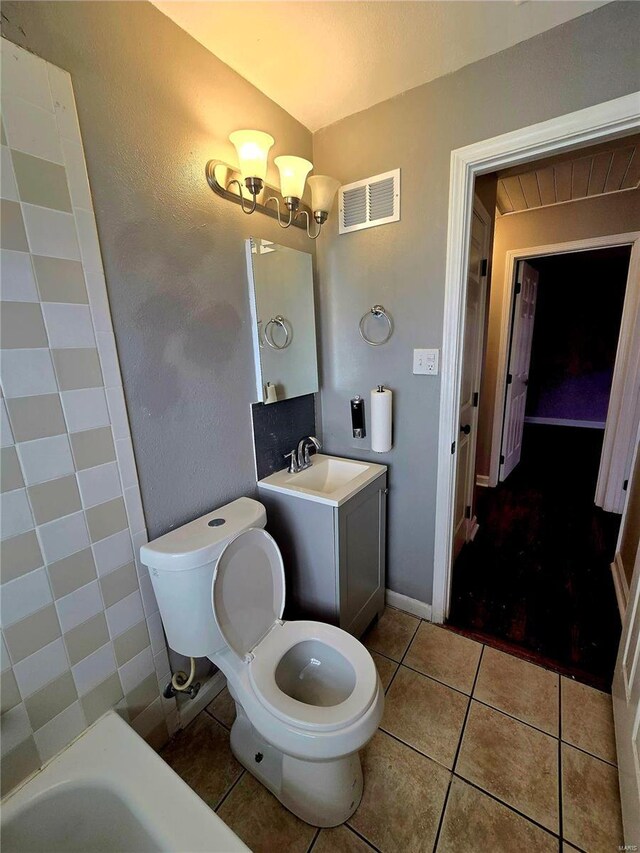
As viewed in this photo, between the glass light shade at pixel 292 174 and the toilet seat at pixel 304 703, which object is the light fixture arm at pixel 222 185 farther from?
the toilet seat at pixel 304 703

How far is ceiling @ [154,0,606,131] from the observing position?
105 cm

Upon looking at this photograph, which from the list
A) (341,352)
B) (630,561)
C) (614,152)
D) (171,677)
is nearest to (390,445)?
(341,352)

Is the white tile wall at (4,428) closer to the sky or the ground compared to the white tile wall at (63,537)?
closer to the sky

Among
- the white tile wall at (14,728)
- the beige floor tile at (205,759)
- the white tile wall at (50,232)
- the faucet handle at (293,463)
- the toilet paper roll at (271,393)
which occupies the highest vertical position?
the white tile wall at (50,232)

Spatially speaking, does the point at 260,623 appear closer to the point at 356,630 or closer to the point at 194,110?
the point at 356,630

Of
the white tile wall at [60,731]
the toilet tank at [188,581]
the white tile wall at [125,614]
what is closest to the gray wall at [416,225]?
the toilet tank at [188,581]

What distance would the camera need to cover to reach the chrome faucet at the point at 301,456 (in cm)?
166

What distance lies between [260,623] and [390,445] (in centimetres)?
93

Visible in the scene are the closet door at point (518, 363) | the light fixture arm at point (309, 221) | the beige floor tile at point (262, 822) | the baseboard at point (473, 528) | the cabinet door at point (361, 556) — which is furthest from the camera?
the closet door at point (518, 363)

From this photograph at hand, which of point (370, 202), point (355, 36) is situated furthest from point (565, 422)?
point (355, 36)

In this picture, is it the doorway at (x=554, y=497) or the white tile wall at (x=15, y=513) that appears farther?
the doorway at (x=554, y=497)

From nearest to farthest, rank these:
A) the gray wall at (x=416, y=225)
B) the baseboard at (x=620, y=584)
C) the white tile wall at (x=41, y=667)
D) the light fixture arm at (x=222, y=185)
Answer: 1. the white tile wall at (x=41, y=667)
2. the gray wall at (x=416, y=225)
3. the light fixture arm at (x=222, y=185)
4. the baseboard at (x=620, y=584)

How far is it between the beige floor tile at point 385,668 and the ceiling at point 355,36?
232 cm

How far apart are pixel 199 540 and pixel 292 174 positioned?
138cm
